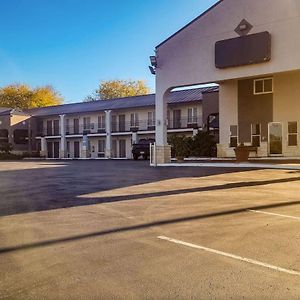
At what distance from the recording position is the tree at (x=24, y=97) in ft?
250

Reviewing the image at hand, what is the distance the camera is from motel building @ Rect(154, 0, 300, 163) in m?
20.1

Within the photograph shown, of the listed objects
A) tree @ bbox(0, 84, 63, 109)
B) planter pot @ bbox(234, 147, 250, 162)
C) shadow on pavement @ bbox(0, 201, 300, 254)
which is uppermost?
tree @ bbox(0, 84, 63, 109)

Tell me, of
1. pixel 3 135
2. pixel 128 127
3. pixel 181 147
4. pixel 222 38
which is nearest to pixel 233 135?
pixel 181 147

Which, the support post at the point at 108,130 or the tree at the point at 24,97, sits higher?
the tree at the point at 24,97

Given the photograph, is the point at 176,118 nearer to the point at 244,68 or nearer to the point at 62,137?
the point at 62,137

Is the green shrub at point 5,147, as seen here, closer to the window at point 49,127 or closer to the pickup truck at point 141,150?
the window at point 49,127

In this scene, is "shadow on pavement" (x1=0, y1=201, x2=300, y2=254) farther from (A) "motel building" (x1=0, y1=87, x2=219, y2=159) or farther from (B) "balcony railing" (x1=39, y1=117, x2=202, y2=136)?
(B) "balcony railing" (x1=39, y1=117, x2=202, y2=136)

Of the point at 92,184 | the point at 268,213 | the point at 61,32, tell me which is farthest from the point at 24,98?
the point at 268,213

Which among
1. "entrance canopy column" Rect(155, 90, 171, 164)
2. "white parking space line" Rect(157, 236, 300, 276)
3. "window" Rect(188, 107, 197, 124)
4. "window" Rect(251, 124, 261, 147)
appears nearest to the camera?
"white parking space line" Rect(157, 236, 300, 276)

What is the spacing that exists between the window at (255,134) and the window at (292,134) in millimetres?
1949

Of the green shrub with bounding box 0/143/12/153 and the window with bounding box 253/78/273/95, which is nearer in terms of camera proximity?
the window with bounding box 253/78/273/95

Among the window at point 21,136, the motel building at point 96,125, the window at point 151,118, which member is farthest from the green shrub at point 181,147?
the window at point 21,136

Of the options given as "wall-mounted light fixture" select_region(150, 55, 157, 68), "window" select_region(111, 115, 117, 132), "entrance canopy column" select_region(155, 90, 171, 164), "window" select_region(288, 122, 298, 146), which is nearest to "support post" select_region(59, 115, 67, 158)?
"window" select_region(111, 115, 117, 132)

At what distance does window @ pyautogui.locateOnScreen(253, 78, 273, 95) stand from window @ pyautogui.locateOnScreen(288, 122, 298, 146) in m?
2.44
